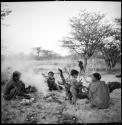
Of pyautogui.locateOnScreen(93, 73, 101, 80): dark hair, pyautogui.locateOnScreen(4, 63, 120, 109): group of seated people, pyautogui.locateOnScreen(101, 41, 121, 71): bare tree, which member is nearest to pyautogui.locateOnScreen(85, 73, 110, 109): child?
pyautogui.locateOnScreen(4, 63, 120, 109): group of seated people

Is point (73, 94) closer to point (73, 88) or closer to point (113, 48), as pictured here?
point (73, 88)

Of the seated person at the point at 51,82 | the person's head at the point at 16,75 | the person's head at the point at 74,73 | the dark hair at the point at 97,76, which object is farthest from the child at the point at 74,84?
the person's head at the point at 16,75

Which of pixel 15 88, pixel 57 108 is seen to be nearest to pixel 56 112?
pixel 57 108

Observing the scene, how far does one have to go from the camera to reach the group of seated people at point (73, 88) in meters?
4.00

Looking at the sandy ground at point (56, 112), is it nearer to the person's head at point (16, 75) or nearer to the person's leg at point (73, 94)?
the person's leg at point (73, 94)

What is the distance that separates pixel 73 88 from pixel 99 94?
1.98 ft

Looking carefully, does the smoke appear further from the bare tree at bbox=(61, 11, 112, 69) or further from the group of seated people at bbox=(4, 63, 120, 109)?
the bare tree at bbox=(61, 11, 112, 69)

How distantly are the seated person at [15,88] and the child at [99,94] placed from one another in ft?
4.81

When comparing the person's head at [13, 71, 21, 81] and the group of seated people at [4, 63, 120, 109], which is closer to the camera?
the group of seated people at [4, 63, 120, 109]

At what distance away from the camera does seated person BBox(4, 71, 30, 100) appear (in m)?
4.20

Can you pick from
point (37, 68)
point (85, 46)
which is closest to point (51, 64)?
point (37, 68)

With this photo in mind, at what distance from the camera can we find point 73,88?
421 cm

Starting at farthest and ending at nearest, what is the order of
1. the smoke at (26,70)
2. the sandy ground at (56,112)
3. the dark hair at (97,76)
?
the smoke at (26,70), the dark hair at (97,76), the sandy ground at (56,112)

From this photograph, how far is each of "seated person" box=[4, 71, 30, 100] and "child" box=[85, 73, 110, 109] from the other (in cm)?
147
